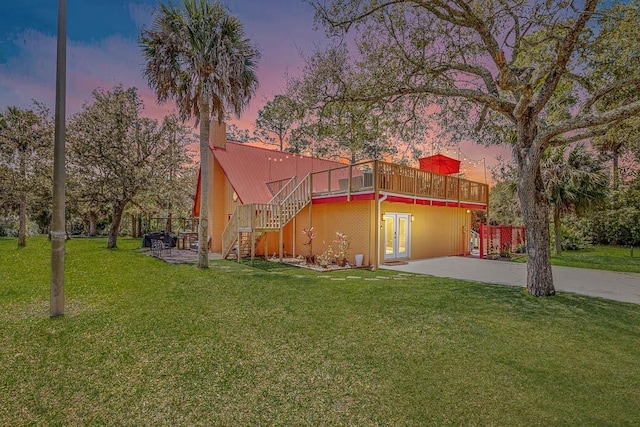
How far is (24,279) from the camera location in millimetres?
8547

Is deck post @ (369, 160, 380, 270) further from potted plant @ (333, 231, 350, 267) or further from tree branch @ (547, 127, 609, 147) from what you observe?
tree branch @ (547, 127, 609, 147)

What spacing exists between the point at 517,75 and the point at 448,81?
1.61 meters

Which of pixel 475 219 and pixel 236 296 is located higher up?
pixel 475 219

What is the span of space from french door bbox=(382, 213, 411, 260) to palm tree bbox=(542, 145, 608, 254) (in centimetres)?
752

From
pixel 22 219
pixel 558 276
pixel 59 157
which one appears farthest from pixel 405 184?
pixel 22 219

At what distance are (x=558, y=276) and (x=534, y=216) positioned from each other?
411cm

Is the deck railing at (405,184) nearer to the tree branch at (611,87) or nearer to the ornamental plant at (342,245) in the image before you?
the ornamental plant at (342,245)

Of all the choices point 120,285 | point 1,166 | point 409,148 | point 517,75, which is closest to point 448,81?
point 517,75

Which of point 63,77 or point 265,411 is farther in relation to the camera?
point 63,77

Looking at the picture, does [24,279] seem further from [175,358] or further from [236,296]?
[175,358]

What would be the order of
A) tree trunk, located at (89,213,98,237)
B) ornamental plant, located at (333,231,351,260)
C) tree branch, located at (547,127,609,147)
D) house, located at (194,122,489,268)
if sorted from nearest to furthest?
tree branch, located at (547,127,609,147) → house, located at (194,122,489,268) → ornamental plant, located at (333,231,351,260) → tree trunk, located at (89,213,98,237)

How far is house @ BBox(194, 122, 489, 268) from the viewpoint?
12.3m

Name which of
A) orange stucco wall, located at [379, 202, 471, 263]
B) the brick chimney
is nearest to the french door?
orange stucco wall, located at [379, 202, 471, 263]

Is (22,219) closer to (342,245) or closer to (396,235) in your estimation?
(342,245)
